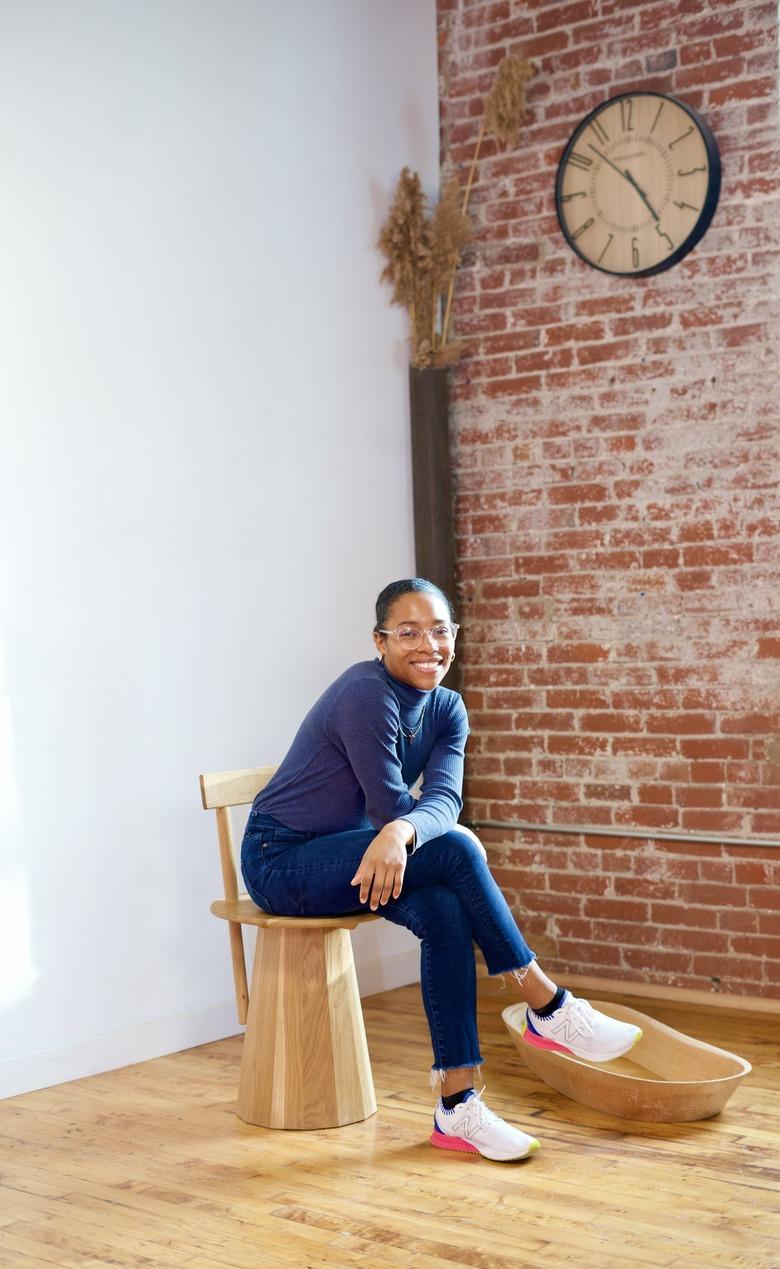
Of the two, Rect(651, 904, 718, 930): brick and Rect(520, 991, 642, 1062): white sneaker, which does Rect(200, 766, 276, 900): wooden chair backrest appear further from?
Rect(651, 904, 718, 930): brick

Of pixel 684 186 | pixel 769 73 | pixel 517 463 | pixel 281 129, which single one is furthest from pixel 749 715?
pixel 281 129

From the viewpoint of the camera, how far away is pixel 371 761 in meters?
2.64

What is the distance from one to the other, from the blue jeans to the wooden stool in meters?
0.06

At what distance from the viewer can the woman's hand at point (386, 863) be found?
2537 mm

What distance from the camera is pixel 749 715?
3.52 m

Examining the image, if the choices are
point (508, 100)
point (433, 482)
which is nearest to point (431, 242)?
point (508, 100)

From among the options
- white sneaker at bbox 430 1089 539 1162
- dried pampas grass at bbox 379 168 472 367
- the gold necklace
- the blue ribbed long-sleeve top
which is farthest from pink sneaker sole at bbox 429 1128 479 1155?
dried pampas grass at bbox 379 168 472 367

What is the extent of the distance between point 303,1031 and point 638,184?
2347 mm

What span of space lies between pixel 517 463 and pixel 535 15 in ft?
4.11

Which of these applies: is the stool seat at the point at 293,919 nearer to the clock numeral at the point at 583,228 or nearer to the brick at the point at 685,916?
the brick at the point at 685,916

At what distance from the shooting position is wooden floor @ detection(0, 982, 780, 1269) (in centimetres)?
213

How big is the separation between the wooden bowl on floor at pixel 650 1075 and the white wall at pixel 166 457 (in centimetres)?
93

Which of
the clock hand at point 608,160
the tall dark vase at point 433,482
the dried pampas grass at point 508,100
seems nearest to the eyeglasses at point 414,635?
the tall dark vase at point 433,482

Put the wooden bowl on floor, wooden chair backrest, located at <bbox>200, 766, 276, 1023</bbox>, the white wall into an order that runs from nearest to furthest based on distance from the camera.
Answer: the wooden bowl on floor
wooden chair backrest, located at <bbox>200, 766, 276, 1023</bbox>
the white wall
